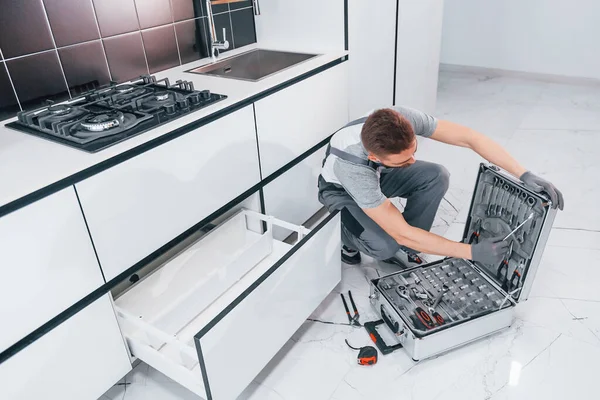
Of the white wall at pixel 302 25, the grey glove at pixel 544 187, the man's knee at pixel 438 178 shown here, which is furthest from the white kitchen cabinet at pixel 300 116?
the grey glove at pixel 544 187

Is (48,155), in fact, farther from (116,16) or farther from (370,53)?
(370,53)

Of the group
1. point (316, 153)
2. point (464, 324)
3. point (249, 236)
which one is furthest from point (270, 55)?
point (464, 324)

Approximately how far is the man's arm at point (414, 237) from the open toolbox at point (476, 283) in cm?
19

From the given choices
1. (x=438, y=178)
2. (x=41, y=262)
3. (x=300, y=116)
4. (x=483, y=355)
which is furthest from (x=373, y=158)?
(x=41, y=262)

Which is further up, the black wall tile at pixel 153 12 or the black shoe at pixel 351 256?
the black wall tile at pixel 153 12

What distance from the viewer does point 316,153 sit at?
7.72ft

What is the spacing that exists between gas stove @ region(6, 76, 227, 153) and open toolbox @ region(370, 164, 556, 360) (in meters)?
0.99

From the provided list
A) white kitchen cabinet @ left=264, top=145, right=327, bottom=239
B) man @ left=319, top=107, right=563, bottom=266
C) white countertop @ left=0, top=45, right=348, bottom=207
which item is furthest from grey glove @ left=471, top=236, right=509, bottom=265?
white countertop @ left=0, top=45, right=348, bottom=207

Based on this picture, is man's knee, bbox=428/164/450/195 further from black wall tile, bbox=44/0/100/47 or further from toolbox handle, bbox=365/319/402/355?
black wall tile, bbox=44/0/100/47

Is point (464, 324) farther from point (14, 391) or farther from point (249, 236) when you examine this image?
point (14, 391)

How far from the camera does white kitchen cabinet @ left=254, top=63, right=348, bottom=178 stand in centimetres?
197

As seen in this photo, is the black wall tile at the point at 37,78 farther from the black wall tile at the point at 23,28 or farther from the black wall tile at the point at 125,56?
the black wall tile at the point at 125,56

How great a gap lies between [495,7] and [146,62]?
11.5 feet

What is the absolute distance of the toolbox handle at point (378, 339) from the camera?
1665 mm
